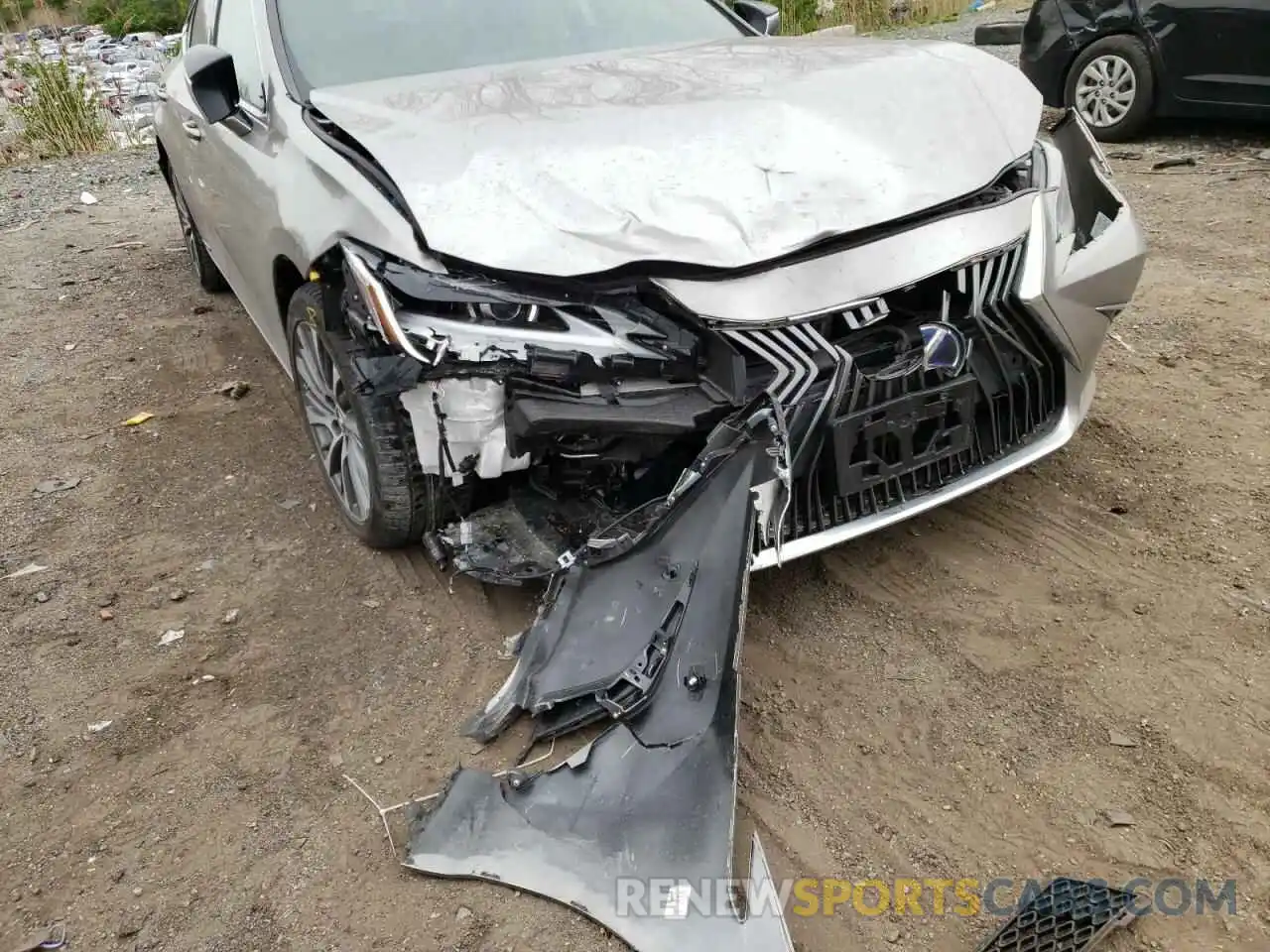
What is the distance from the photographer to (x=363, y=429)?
267cm

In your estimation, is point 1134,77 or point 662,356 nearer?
point 662,356

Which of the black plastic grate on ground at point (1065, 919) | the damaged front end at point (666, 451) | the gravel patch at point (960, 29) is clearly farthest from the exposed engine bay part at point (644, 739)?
the gravel patch at point (960, 29)

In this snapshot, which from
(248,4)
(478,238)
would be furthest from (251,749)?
(248,4)

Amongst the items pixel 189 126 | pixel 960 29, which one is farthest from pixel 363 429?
pixel 960 29

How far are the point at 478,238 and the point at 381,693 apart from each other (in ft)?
3.87

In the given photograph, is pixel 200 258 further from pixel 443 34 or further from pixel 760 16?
pixel 760 16

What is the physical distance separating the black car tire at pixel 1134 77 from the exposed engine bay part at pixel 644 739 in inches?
212

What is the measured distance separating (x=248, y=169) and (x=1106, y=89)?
574 centimetres

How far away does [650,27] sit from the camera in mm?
3633

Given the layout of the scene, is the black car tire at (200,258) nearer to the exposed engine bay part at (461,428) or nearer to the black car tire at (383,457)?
the black car tire at (383,457)

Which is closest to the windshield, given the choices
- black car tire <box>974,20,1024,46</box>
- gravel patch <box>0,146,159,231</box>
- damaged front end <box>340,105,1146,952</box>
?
damaged front end <box>340,105,1146,952</box>

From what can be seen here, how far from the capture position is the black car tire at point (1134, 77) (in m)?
6.27

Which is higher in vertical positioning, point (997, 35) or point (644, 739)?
point (997, 35)

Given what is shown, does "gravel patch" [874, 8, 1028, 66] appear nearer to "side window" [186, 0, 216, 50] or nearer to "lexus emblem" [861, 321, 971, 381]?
"side window" [186, 0, 216, 50]
